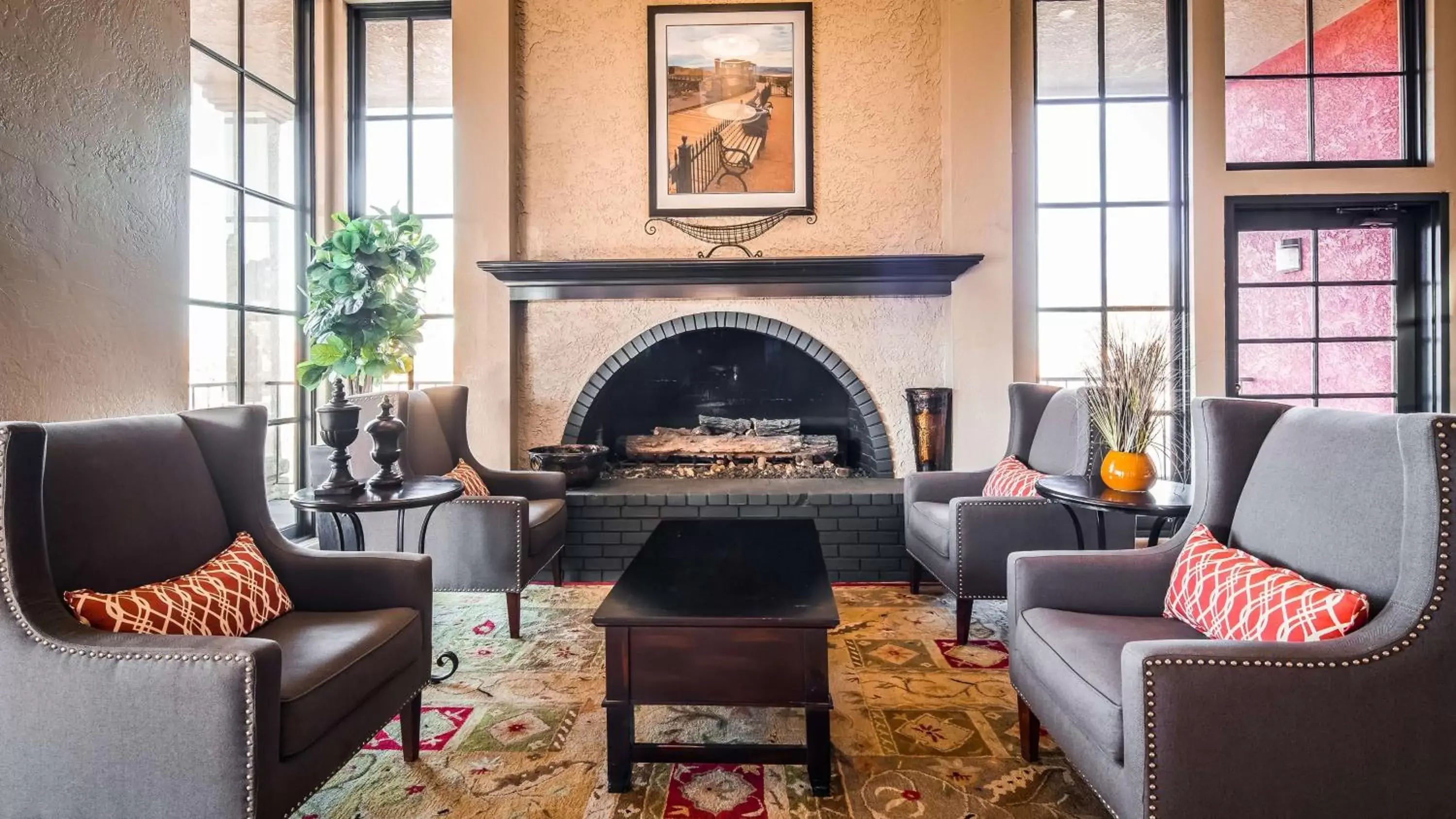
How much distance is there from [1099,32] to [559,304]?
3.38m

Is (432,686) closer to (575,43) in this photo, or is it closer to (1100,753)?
(1100,753)

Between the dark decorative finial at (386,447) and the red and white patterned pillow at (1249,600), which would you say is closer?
the red and white patterned pillow at (1249,600)

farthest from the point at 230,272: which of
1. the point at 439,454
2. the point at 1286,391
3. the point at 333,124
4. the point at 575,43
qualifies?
the point at 1286,391

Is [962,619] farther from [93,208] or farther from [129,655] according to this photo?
[93,208]

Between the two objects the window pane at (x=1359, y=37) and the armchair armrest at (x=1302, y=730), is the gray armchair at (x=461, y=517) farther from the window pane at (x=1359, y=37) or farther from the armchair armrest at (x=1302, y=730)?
the window pane at (x=1359, y=37)

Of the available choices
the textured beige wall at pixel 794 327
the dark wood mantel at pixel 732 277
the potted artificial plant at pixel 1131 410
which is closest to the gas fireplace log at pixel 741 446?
the textured beige wall at pixel 794 327

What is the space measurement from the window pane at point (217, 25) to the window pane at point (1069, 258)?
14.2 feet

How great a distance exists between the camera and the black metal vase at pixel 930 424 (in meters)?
3.70

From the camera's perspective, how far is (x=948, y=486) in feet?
10.3

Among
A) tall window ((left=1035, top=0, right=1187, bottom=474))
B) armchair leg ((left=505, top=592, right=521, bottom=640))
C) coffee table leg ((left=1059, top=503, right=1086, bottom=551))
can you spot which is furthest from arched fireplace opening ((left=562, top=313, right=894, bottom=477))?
coffee table leg ((left=1059, top=503, right=1086, bottom=551))

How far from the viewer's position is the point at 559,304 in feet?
12.9

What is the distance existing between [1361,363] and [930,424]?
2.34 meters

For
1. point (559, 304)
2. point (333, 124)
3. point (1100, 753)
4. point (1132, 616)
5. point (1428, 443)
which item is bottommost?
point (1100, 753)

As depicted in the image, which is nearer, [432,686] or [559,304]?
[432,686]
